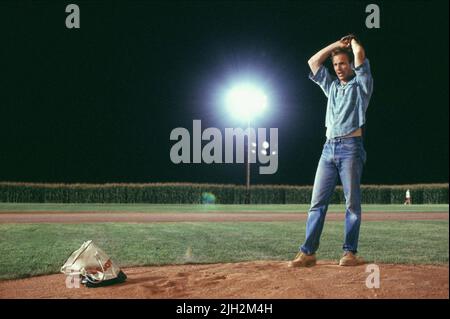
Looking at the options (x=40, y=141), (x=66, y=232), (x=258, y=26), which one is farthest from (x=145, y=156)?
(x=66, y=232)

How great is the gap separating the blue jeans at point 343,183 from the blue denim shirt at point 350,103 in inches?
5.2

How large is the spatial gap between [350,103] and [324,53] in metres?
0.61

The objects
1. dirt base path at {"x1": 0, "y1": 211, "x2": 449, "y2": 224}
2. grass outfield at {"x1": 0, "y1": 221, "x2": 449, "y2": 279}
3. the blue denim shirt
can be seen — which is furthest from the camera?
dirt base path at {"x1": 0, "y1": 211, "x2": 449, "y2": 224}

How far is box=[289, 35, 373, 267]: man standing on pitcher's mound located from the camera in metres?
5.25

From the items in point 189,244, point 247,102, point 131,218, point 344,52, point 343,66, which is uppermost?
point 247,102

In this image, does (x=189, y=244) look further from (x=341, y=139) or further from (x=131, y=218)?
(x=131, y=218)

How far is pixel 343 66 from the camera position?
5.46 m

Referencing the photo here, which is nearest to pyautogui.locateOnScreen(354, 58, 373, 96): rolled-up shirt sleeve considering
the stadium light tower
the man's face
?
the man's face

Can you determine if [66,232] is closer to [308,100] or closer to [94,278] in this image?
[94,278]

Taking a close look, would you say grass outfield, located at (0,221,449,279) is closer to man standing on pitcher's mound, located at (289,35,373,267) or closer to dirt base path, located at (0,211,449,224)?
dirt base path, located at (0,211,449,224)

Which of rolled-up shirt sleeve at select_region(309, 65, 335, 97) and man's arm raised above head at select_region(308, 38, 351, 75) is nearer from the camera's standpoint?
man's arm raised above head at select_region(308, 38, 351, 75)

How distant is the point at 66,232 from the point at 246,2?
2166 cm

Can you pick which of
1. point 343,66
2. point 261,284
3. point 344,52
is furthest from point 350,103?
point 261,284

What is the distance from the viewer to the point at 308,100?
1364 inches
